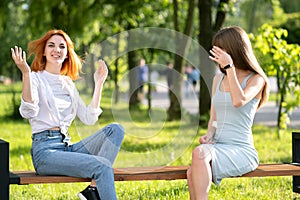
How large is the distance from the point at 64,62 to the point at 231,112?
1.20m

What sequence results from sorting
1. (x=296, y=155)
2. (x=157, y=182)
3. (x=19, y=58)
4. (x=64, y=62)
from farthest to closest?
(x=157, y=182), (x=296, y=155), (x=64, y=62), (x=19, y=58)

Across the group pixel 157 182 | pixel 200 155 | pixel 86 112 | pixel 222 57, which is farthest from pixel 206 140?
pixel 157 182

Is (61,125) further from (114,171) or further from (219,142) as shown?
(219,142)

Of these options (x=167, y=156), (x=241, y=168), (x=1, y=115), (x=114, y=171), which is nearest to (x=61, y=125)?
(x=114, y=171)

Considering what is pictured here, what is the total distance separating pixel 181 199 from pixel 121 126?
103 cm

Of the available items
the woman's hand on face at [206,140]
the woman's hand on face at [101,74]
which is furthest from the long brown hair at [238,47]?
the woman's hand on face at [101,74]

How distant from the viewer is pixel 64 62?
4766 mm

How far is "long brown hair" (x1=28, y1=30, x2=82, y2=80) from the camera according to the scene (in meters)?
4.64

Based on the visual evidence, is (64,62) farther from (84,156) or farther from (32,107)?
(84,156)

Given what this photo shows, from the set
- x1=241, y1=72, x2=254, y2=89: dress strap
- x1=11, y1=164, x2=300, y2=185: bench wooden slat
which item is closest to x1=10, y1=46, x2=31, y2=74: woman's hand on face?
x1=11, y1=164, x2=300, y2=185: bench wooden slat

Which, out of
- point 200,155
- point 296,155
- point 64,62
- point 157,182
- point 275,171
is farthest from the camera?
point 157,182

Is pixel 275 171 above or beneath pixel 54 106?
beneath

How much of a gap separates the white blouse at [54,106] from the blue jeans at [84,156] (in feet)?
0.25

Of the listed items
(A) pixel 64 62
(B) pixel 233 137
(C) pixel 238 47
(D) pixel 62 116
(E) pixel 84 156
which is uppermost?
(C) pixel 238 47
